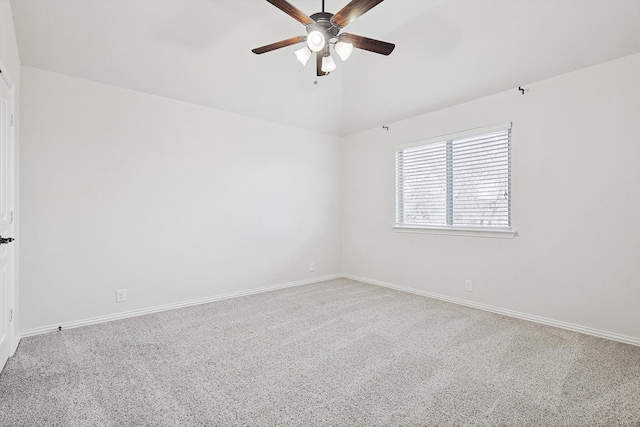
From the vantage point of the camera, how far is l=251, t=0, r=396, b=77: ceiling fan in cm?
216

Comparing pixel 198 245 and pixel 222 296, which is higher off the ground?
pixel 198 245

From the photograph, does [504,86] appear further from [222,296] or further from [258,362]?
[222,296]

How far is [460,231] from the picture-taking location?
12.7 feet

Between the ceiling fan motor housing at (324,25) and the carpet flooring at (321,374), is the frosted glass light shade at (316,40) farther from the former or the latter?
the carpet flooring at (321,374)

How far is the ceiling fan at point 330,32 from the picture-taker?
216cm

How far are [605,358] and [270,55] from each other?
418 cm

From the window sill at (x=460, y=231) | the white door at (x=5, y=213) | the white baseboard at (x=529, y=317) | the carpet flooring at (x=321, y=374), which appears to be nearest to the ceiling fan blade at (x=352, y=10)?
the white door at (x=5, y=213)

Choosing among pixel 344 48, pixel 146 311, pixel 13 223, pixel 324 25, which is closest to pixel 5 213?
pixel 13 223

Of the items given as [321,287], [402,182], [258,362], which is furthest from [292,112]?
[258,362]

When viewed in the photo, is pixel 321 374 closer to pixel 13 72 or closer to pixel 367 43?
pixel 367 43

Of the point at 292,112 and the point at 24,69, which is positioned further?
the point at 292,112

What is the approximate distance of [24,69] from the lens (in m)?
2.86

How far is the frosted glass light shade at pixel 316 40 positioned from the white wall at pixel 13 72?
2092mm

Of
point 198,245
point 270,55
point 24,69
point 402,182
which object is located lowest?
point 198,245
